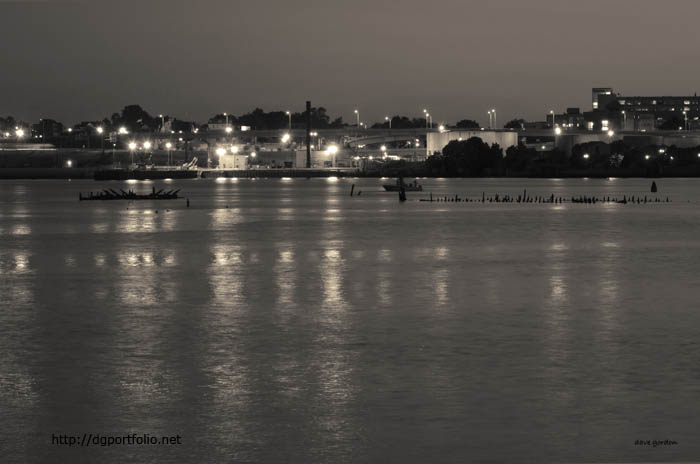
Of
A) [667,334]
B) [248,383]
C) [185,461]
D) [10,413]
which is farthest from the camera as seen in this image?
[667,334]

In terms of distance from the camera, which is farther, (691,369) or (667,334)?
(667,334)

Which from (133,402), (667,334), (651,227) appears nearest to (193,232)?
(651,227)

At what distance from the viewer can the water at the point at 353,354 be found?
1314 centimetres

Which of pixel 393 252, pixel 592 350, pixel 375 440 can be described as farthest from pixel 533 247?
pixel 375 440

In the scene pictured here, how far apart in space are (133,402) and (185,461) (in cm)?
289

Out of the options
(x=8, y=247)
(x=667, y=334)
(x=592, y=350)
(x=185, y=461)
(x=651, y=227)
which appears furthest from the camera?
(x=651, y=227)

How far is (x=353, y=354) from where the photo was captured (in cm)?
1872

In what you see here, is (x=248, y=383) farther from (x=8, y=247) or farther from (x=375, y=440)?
(x=8, y=247)

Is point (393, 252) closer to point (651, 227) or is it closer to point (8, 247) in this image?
point (8, 247)

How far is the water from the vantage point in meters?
13.1

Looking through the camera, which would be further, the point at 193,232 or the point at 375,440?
the point at 193,232

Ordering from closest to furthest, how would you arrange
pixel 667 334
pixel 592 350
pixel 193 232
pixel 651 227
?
pixel 592 350
pixel 667 334
pixel 193 232
pixel 651 227

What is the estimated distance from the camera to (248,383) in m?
16.3

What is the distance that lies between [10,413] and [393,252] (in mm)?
28393
